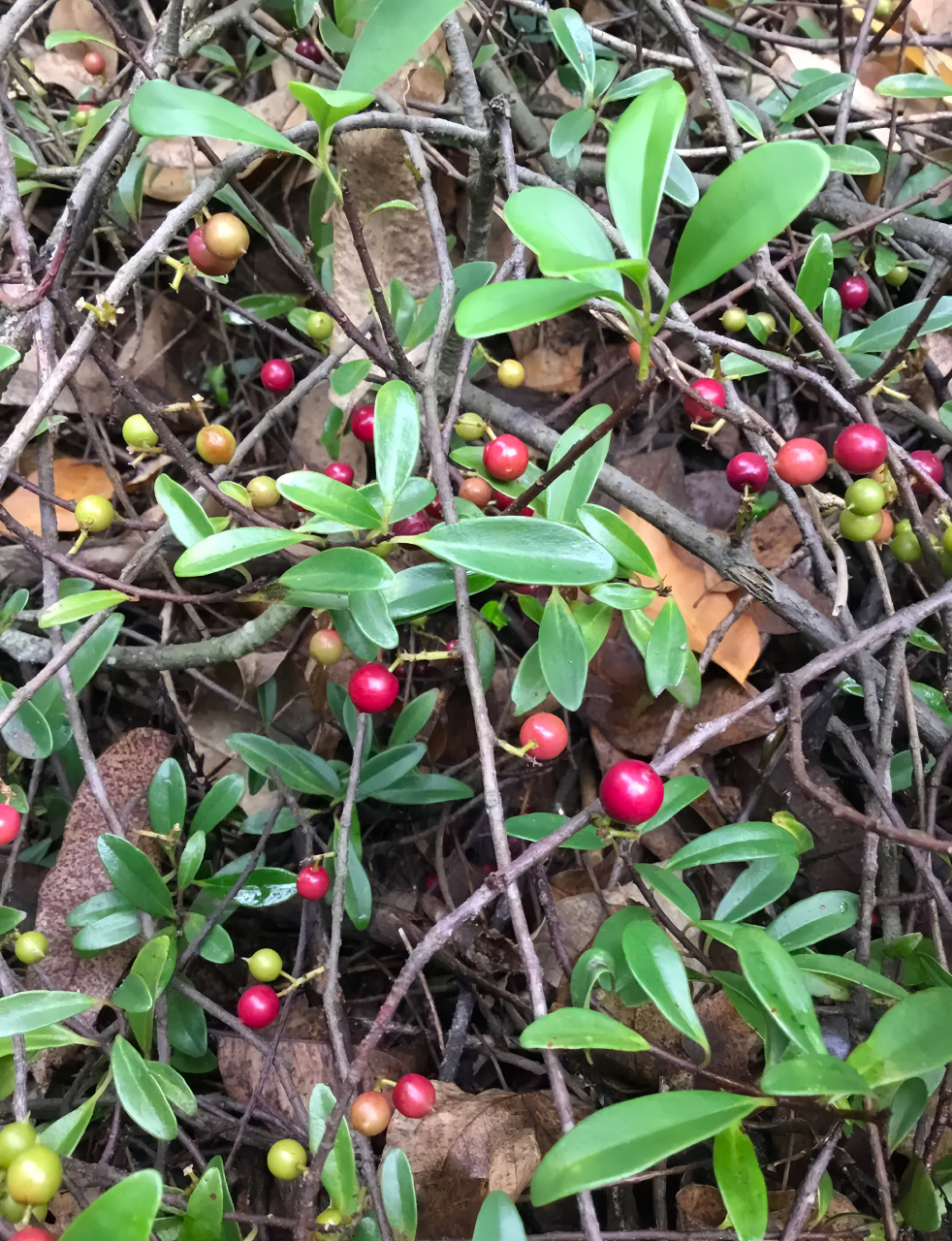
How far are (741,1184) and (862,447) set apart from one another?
3.15 feet

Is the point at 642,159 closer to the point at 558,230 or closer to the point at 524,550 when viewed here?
the point at 558,230

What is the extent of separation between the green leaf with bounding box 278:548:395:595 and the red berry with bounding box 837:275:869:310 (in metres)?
1.41

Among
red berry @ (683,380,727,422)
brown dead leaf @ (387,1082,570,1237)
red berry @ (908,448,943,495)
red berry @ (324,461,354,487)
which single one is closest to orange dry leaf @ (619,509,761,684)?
red berry @ (683,380,727,422)

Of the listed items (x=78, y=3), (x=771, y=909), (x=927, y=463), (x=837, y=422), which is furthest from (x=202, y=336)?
(x=771, y=909)

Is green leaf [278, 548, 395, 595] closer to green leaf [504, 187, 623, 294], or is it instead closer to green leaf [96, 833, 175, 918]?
green leaf [504, 187, 623, 294]

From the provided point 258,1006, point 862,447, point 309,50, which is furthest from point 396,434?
point 309,50

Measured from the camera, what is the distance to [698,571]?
1677 millimetres

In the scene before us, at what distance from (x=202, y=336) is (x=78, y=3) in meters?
1.05

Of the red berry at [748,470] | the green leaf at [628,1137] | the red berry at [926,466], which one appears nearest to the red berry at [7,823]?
the green leaf at [628,1137]

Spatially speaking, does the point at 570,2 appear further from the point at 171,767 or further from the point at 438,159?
the point at 171,767

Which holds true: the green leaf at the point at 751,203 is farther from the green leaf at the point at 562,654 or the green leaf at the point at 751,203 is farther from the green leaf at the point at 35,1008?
the green leaf at the point at 35,1008

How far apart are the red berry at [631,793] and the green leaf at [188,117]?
77 cm

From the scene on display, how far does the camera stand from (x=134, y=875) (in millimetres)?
1299

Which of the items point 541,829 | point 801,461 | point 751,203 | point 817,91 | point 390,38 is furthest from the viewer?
point 817,91
